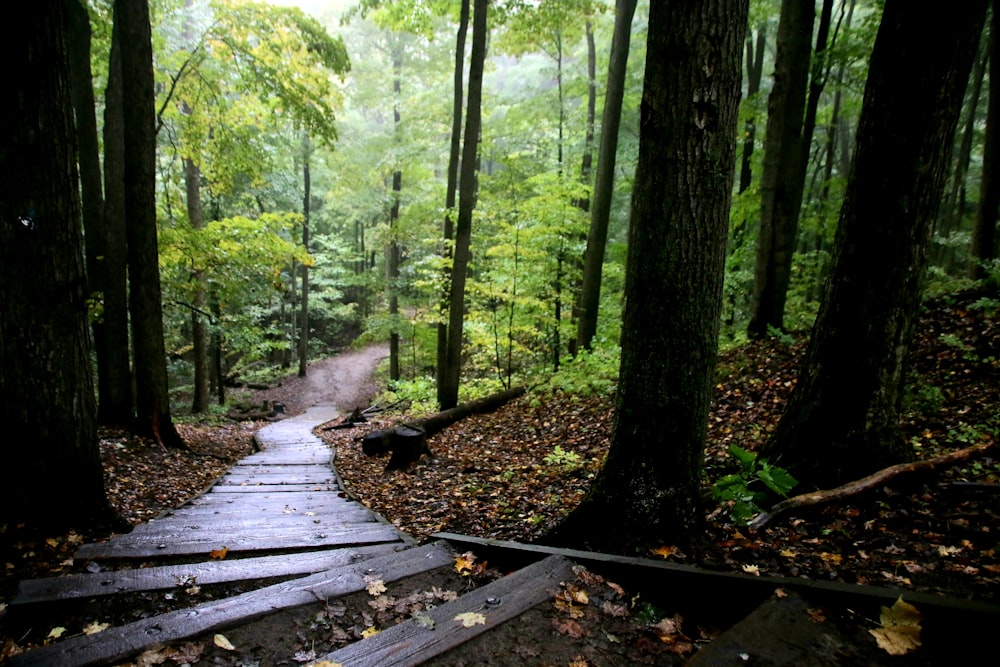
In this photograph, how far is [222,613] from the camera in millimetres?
2385

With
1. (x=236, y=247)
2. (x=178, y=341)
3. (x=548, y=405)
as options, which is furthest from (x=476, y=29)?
(x=178, y=341)

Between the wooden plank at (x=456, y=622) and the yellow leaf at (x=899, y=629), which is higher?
the yellow leaf at (x=899, y=629)

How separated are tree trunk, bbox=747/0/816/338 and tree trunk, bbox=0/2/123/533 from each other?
854cm

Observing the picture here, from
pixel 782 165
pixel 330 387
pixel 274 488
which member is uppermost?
pixel 782 165

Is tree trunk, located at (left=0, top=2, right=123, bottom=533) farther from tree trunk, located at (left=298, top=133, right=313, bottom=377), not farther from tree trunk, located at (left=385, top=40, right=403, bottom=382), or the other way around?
tree trunk, located at (left=298, top=133, right=313, bottom=377)

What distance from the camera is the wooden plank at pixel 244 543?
3166mm

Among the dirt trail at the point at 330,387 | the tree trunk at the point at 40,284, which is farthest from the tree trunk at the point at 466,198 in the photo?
the dirt trail at the point at 330,387

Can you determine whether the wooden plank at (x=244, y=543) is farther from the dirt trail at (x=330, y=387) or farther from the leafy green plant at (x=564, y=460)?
the dirt trail at (x=330, y=387)

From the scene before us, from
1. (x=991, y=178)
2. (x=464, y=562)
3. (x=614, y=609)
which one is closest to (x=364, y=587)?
(x=464, y=562)

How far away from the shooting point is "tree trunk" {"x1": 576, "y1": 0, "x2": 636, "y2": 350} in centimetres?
903

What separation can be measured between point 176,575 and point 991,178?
38.9ft

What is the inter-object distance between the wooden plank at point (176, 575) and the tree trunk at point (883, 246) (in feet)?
11.7

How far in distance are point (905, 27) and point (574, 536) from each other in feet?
13.6

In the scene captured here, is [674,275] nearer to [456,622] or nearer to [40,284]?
[456,622]
